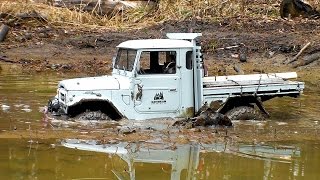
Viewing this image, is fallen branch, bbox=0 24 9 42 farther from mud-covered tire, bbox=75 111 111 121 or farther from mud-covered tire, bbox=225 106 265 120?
mud-covered tire, bbox=225 106 265 120

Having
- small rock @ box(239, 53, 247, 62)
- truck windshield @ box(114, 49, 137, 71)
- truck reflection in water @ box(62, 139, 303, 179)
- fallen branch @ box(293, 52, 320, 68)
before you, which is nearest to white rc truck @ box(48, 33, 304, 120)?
truck windshield @ box(114, 49, 137, 71)

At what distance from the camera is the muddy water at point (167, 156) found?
417 inches

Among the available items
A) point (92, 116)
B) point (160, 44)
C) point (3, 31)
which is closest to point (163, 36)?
point (3, 31)

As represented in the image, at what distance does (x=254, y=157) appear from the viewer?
12.1 metres

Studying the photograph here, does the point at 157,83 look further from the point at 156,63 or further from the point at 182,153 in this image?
the point at 182,153

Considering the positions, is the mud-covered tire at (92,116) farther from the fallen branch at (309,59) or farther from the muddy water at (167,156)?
the fallen branch at (309,59)

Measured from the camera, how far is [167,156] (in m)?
11.8

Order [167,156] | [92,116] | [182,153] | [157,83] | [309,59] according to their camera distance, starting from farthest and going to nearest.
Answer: [309,59]
[157,83]
[92,116]
[182,153]
[167,156]

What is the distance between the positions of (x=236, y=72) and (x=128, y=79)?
9.89m

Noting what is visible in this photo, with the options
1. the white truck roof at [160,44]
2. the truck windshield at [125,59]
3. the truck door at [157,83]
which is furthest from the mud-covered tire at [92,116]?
the white truck roof at [160,44]

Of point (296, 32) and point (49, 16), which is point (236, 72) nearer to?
point (296, 32)

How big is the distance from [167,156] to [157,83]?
3404 mm

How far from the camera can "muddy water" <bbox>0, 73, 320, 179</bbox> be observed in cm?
1060

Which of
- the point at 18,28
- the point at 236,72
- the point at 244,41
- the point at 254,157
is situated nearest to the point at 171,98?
the point at 254,157
